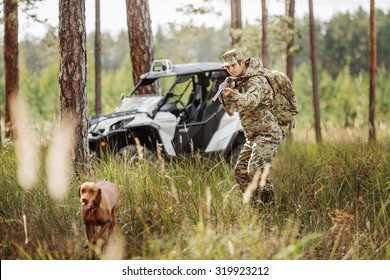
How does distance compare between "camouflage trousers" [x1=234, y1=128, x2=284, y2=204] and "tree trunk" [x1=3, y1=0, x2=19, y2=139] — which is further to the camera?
"tree trunk" [x1=3, y1=0, x2=19, y2=139]

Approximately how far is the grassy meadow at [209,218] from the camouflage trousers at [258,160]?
17 centimetres

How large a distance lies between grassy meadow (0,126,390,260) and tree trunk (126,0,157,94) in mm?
4939

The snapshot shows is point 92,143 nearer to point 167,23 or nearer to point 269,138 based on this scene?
point 269,138

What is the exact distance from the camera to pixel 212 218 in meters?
6.26

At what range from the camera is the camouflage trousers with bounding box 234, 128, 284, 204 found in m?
6.97

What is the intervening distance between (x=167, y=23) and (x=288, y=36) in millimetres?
3435

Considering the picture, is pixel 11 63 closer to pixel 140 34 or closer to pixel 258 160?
pixel 140 34

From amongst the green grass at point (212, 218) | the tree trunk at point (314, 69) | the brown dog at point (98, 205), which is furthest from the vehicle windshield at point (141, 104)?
the tree trunk at point (314, 69)

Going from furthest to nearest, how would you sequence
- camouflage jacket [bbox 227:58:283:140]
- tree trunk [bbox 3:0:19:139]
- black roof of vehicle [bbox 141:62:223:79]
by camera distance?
tree trunk [bbox 3:0:19:139], black roof of vehicle [bbox 141:62:223:79], camouflage jacket [bbox 227:58:283:140]

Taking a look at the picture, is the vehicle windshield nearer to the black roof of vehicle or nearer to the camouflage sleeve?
the black roof of vehicle

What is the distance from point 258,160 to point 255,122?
455mm

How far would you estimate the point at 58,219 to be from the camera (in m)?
5.98

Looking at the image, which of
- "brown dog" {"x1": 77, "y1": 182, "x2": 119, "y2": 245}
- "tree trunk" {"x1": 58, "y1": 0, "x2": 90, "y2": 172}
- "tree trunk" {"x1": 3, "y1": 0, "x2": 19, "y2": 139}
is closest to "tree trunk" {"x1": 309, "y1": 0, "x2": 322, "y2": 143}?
"tree trunk" {"x1": 3, "y1": 0, "x2": 19, "y2": 139}

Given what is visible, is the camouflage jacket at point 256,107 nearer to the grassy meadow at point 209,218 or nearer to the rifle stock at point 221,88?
the rifle stock at point 221,88
